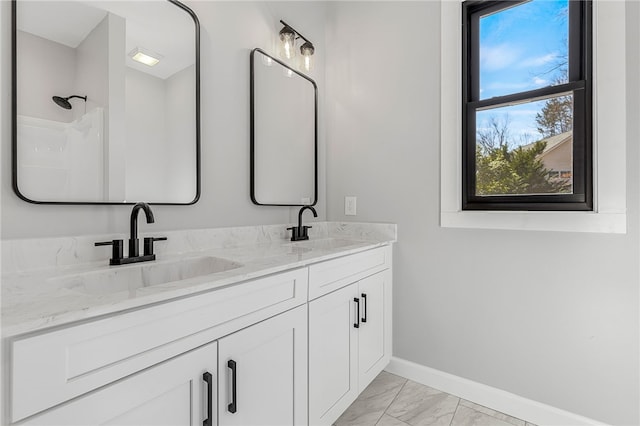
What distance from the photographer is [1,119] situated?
921 millimetres

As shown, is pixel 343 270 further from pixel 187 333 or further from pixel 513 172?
pixel 513 172

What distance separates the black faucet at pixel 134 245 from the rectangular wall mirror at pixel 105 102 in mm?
134

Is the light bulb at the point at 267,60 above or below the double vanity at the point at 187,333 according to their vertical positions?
above

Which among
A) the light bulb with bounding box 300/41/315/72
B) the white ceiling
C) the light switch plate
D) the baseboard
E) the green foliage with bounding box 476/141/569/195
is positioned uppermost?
the light bulb with bounding box 300/41/315/72

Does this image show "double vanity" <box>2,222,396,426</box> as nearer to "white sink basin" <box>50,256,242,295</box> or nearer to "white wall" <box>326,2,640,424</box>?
"white sink basin" <box>50,256,242,295</box>

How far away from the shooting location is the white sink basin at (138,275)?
3.09 feet

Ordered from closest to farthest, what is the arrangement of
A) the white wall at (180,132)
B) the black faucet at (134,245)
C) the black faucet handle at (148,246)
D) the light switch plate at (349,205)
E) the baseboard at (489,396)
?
the black faucet at (134,245) < the black faucet handle at (148,246) < the white wall at (180,132) < the baseboard at (489,396) < the light switch plate at (349,205)

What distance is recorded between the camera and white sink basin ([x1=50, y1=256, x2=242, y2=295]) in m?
0.94

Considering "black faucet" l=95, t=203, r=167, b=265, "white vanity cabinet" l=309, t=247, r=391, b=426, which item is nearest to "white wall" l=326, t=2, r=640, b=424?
"white vanity cabinet" l=309, t=247, r=391, b=426

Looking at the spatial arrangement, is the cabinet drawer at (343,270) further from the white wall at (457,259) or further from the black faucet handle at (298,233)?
the black faucet handle at (298,233)

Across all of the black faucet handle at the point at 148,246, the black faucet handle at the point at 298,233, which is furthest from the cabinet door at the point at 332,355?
the black faucet handle at the point at 148,246

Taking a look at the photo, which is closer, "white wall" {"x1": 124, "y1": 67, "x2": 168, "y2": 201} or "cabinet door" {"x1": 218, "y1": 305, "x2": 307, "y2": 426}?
"cabinet door" {"x1": 218, "y1": 305, "x2": 307, "y2": 426}

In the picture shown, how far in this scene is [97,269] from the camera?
39.6 inches

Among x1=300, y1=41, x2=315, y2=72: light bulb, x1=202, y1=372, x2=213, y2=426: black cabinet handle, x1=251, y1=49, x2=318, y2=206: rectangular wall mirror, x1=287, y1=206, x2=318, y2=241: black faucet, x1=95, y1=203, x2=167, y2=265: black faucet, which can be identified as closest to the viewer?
x1=202, y1=372, x2=213, y2=426: black cabinet handle
